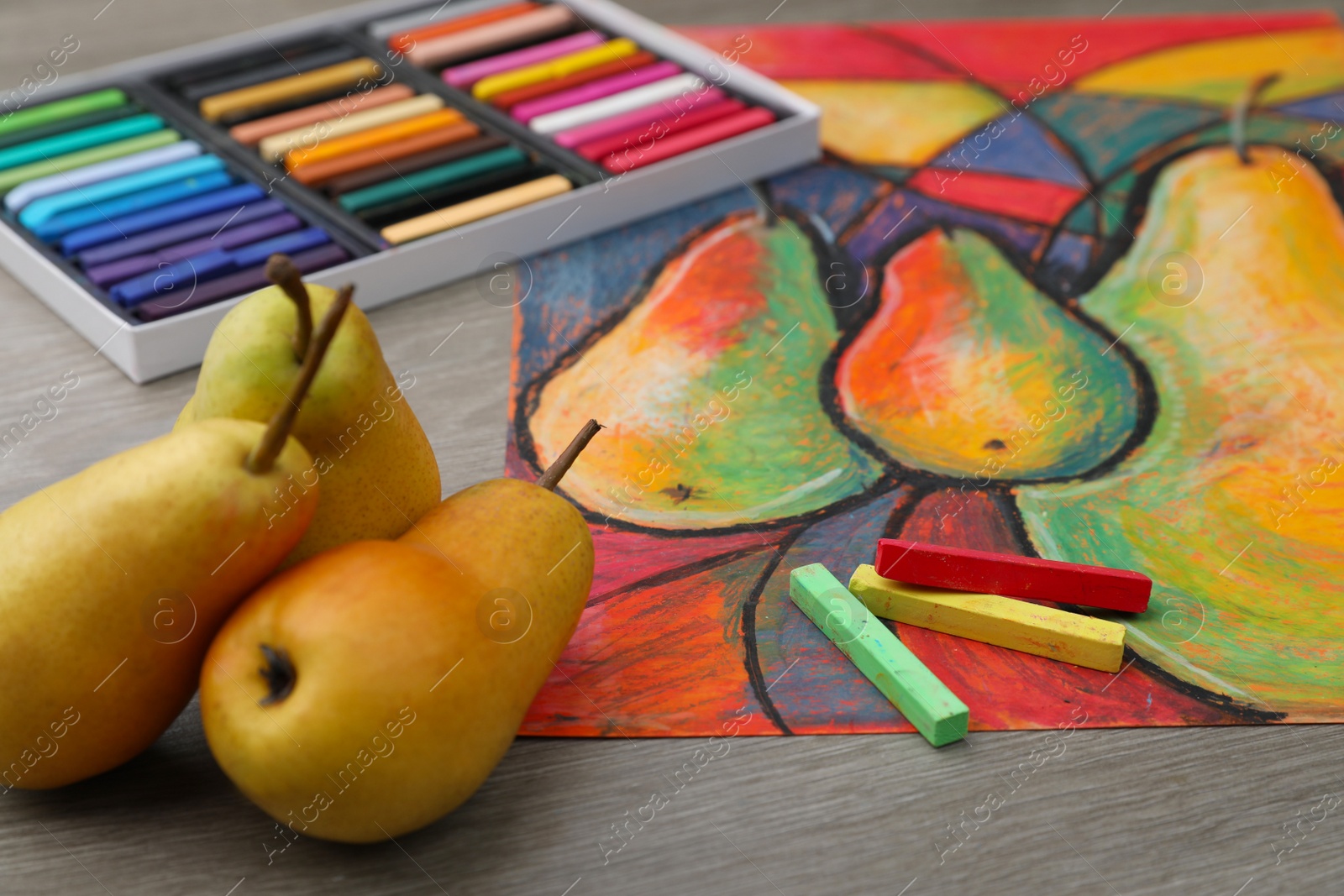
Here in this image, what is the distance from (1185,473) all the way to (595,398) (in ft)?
1.46

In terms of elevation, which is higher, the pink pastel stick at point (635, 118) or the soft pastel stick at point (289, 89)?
the soft pastel stick at point (289, 89)

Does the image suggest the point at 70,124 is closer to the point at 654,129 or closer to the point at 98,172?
the point at 98,172

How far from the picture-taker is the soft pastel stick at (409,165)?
4.15ft

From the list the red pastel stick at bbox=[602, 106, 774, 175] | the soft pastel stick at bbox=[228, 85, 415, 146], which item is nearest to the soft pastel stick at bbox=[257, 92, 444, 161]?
the soft pastel stick at bbox=[228, 85, 415, 146]

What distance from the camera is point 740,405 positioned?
1.04 m

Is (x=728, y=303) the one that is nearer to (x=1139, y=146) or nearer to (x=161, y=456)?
(x=1139, y=146)

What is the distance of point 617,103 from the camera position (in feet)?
4.58

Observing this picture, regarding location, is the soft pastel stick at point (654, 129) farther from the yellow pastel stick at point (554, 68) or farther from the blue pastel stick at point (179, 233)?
the blue pastel stick at point (179, 233)

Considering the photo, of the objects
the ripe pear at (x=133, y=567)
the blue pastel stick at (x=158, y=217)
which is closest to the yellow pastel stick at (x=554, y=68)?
the blue pastel stick at (x=158, y=217)

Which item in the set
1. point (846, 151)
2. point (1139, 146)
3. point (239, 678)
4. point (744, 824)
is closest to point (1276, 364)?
point (1139, 146)

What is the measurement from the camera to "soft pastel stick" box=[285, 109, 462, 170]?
1295mm

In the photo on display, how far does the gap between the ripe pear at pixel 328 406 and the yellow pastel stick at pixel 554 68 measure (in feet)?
2.50

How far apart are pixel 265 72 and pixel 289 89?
5 cm

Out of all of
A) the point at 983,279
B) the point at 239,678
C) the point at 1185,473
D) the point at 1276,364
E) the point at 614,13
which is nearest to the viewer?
the point at 239,678
